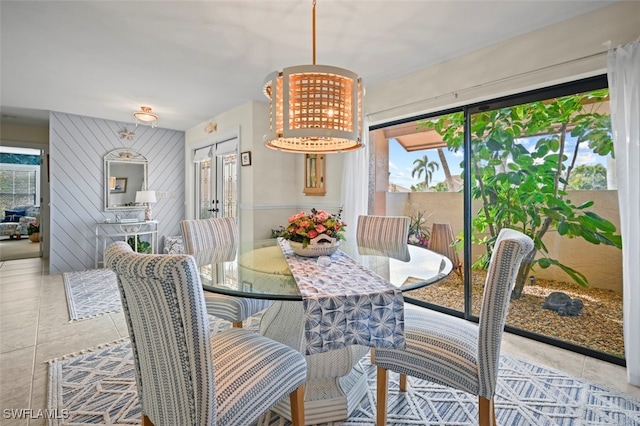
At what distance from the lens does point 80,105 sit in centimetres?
437

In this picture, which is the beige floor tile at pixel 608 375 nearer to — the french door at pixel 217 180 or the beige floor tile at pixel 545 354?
the beige floor tile at pixel 545 354

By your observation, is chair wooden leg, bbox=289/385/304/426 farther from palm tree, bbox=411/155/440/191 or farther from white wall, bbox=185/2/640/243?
palm tree, bbox=411/155/440/191

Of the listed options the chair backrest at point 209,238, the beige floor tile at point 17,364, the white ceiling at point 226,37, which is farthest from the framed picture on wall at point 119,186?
the chair backrest at point 209,238

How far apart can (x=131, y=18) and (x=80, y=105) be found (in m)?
2.91

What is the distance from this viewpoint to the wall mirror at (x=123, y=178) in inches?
209

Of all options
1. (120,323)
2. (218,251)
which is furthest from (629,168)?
(120,323)

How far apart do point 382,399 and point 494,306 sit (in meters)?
0.67

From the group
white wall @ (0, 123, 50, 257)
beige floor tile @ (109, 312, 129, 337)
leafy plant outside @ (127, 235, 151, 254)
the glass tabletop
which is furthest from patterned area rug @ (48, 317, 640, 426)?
white wall @ (0, 123, 50, 257)

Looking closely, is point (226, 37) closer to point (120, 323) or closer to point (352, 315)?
point (352, 315)

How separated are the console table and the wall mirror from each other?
35 centimetres

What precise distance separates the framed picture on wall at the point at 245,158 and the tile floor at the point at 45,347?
90.5 inches

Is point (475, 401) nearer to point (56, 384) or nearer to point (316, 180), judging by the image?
point (56, 384)

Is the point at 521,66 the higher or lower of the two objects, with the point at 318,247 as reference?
higher

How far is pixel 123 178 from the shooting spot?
17.9 feet
